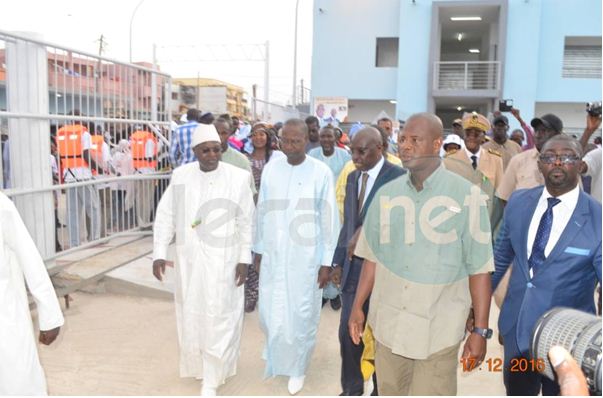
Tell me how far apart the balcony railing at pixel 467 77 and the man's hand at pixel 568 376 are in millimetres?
18537

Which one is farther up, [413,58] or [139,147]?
[413,58]

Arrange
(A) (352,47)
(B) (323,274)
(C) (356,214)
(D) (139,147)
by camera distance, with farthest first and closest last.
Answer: (A) (352,47) < (D) (139,147) < (B) (323,274) < (C) (356,214)

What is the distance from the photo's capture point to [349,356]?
3.57m

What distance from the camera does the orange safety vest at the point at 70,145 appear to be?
5285mm

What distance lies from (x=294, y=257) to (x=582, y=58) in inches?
746

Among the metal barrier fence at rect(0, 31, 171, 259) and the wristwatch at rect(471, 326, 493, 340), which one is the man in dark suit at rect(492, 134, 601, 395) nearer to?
the wristwatch at rect(471, 326, 493, 340)

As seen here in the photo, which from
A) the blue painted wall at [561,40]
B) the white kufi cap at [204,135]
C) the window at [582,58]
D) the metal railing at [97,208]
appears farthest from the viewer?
the window at [582,58]

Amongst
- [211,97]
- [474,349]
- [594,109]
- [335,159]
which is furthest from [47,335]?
[211,97]

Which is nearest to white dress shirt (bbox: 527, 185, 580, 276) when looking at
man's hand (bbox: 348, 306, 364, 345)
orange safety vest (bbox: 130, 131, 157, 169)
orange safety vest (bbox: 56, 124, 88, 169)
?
man's hand (bbox: 348, 306, 364, 345)

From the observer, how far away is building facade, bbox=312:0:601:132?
1844cm

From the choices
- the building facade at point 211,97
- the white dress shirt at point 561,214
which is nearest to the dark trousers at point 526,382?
the white dress shirt at point 561,214

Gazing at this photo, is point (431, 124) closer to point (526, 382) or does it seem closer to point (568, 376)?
point (526, 382)

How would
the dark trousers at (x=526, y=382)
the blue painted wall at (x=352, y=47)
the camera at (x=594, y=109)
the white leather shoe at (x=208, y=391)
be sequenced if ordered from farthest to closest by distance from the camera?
the blue painted wall at (x=352, y=47) < the camera at (x=594, y=109) < the white leather shoe at (x=208, y=391) < the dark trousers at (x=526, y=382)

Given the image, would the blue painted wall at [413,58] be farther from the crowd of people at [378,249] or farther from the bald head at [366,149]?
the bald head at [366,149]
